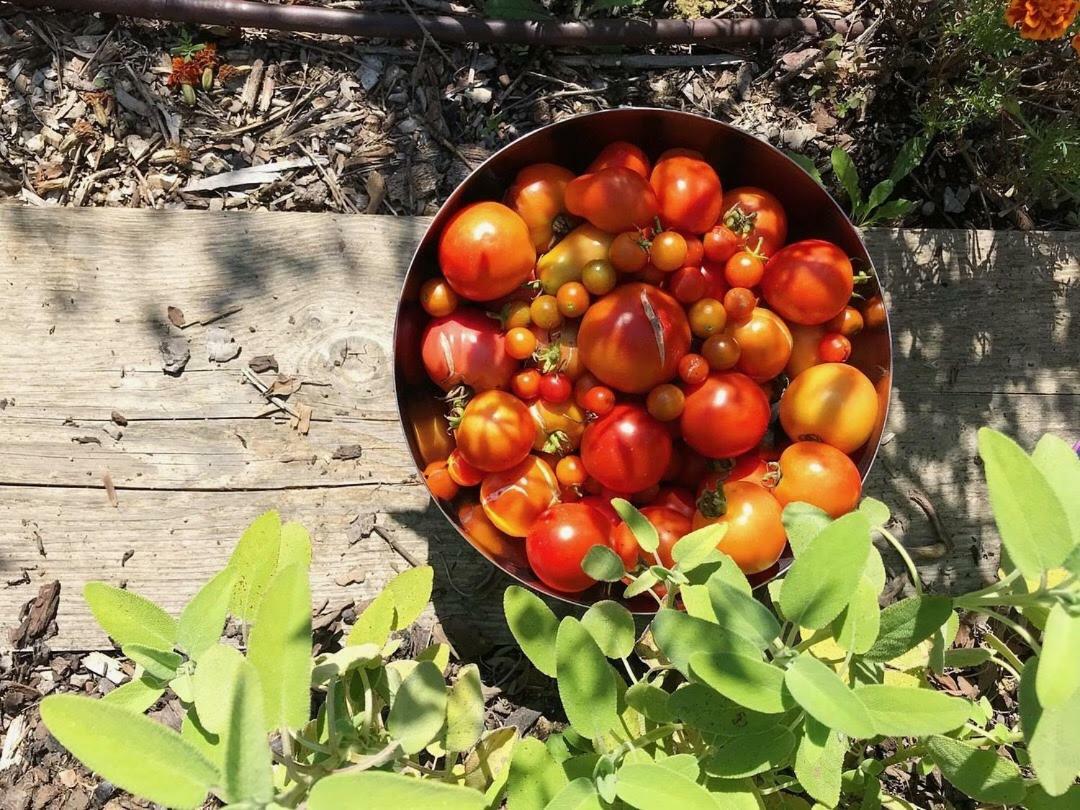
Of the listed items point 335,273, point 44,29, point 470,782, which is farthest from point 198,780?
point 44,29

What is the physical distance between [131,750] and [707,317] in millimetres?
1084

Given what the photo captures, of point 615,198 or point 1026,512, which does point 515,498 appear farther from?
point 1026,512

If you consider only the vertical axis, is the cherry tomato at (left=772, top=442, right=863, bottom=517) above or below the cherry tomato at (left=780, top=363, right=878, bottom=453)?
below

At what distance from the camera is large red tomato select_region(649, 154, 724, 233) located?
54.2 inches

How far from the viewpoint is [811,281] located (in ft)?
4.46

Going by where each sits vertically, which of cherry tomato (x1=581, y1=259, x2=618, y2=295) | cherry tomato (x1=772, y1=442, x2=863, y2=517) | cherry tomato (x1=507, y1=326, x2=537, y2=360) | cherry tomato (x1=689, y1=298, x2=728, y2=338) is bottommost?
cherry tomato (x1=772, y1=442, x2=863, y2=517)

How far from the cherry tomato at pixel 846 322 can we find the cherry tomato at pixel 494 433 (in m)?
0.60

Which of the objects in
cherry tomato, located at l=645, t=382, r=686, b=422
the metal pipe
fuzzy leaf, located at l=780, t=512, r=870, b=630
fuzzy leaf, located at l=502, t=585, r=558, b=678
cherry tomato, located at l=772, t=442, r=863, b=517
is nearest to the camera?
fuzzy leaf, located at l=780, t=512, r=870, b=630

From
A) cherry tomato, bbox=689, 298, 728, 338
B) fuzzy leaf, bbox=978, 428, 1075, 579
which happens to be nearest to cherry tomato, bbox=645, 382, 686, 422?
cherry tomato, bbox=689, 298, 728, 338

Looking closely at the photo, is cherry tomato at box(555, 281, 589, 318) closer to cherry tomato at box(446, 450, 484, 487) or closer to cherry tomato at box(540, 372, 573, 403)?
cherry tomato at box(540, 372, 573, 403)

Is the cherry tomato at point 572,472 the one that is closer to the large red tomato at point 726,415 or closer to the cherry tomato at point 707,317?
the large red tomato at point 726,415

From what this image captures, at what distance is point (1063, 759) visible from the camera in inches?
30.0

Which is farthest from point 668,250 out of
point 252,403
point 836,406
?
point 252,403

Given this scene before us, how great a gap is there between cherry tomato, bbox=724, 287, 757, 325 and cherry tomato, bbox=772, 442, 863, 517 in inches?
10.0
